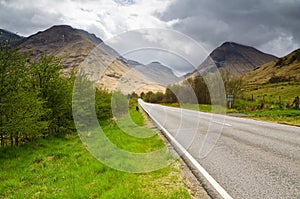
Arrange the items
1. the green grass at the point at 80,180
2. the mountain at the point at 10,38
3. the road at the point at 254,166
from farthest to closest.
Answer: the mountain at the point at 10,38, the green grass at the point at 80,180, the road at the point at 254,166

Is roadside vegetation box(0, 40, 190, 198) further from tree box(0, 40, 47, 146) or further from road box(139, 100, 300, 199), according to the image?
road box(139, 100, 300, 199)

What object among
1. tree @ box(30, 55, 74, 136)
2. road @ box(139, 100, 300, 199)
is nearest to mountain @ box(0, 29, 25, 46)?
tree @ box(30, 55, 74, 136)

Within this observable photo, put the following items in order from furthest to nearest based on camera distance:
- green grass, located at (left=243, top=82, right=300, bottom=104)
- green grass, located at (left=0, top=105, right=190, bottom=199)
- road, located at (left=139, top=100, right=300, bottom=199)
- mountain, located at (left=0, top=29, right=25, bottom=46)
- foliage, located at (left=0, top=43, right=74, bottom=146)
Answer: green grass, located at (left=243, top=82, right=300, bottom=104) → mountain, located at (left=0, top=29, right=25, bottom=46) → foliage, located at (left=0, top=43, right=74, bottom=146) → green grass, located at (left=0, top=105, right=190, bottom=199) → road, located at (left=139, top=100, right=300, bottom=199)

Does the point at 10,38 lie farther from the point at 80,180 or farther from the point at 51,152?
the point at 80,180

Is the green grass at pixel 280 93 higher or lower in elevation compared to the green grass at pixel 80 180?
higher

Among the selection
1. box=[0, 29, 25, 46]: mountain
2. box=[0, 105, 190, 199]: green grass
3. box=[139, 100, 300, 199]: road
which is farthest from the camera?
box=[0, 29, 25, 46]: mountain

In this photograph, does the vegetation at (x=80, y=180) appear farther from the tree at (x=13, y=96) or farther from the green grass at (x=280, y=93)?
the green grass at (x=280, y=93)

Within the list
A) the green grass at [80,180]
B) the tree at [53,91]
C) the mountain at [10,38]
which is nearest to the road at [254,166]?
the green grass at [80,180]

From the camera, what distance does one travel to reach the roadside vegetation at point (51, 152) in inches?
223

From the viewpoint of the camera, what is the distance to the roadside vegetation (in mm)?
5660

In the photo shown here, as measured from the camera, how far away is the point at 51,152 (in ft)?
38.4

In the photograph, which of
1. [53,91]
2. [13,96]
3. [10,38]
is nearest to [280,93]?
[53,91]

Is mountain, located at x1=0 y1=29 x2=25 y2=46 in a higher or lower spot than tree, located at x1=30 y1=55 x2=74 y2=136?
higher

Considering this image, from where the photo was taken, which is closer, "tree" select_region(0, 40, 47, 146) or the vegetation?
the vegetation
